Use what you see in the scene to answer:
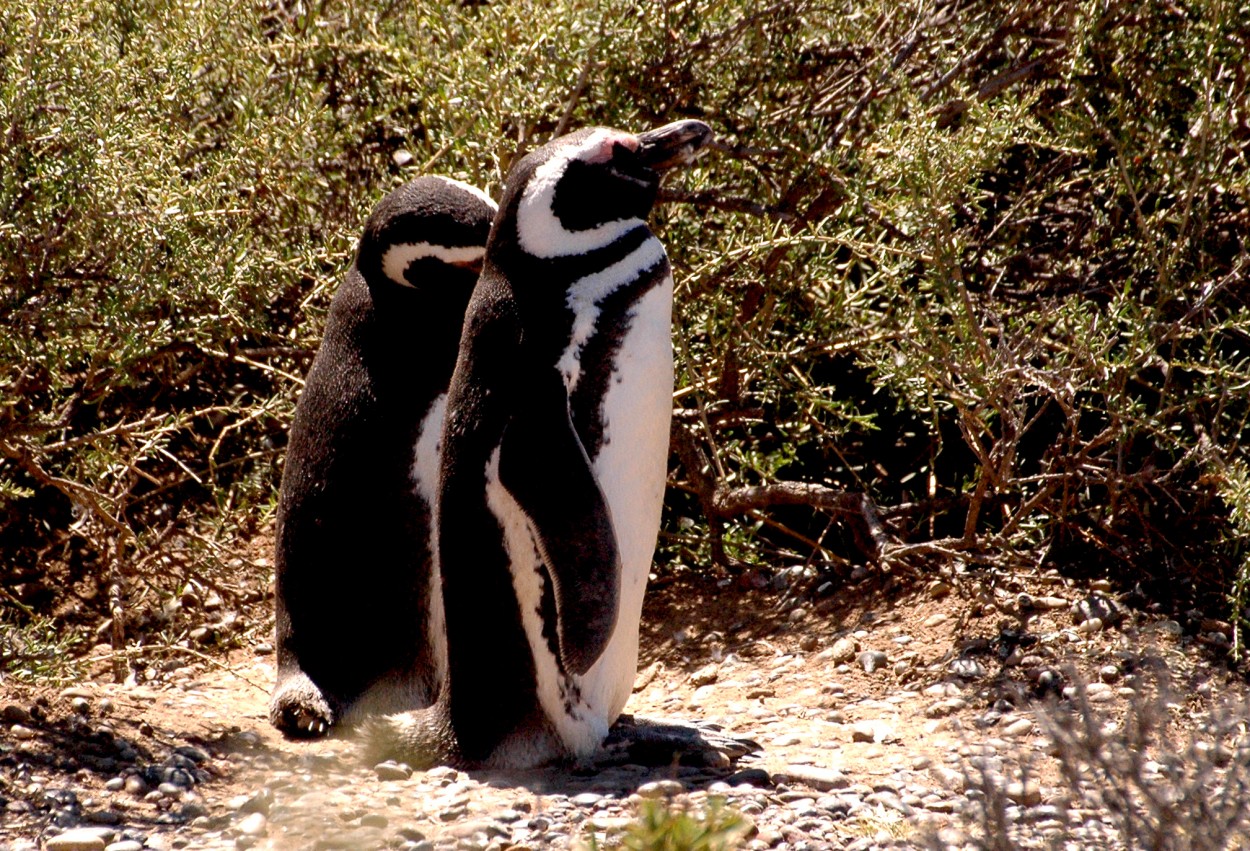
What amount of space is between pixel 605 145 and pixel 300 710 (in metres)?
1.29

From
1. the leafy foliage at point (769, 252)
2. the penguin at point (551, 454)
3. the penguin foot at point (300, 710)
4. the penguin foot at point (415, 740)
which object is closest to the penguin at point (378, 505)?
the penguin foot at point (300, 710)

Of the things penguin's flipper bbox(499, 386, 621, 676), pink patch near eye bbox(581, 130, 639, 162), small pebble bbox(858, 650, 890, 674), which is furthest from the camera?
small pebble bbox(858, 650, 890, 674)

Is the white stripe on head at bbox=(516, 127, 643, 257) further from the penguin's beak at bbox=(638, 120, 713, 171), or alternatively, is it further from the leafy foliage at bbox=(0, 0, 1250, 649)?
the leafy foliage at bbox=(0, 0, 1250, 649)

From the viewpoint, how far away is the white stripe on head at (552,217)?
105 inches

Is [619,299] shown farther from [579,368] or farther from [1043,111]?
[1043,111]

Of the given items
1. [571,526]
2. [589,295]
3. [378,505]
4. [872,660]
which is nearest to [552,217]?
[589,295]

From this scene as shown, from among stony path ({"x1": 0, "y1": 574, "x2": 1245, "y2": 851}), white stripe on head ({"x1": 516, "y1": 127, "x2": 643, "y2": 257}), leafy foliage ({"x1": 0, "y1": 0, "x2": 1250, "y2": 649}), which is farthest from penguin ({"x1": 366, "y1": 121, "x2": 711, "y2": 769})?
leafy foliage ({"x1": 0, "y1": 0, "x2": 1250, "y2": 649})

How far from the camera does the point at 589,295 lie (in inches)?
106

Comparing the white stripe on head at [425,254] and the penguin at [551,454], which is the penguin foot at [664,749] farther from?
the white stripe on head at [425,254]

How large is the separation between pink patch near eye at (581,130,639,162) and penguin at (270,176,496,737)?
34 cm

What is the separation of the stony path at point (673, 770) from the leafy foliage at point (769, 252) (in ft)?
1.16

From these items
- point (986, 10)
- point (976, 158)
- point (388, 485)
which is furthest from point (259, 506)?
point (986, 10)

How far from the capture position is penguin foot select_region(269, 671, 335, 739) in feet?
9.65

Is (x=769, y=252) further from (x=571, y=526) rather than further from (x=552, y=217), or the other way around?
(x=571, y=526)
